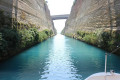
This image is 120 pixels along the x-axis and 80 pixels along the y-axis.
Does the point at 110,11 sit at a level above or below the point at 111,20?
above

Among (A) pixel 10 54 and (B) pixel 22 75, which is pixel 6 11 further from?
(B) pixel 22 75

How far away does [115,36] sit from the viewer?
39.3ft

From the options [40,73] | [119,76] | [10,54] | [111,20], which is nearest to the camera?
[119,76]

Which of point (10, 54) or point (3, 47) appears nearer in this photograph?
point (3, 47)

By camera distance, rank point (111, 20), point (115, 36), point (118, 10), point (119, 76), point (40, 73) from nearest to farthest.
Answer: point (119, 76) < point (40, 73) < point (115, 36) < point (118, 10) < point (111, 20)

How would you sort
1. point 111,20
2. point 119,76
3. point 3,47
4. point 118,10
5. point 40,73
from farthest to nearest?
point 111,20
point 118,10
point 3,47
point 40,73
point 119,76

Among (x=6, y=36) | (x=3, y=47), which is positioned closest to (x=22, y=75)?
(x=3, y=47)

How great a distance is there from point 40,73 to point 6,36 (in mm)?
3812

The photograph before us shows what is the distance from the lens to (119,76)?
4023 millimetres

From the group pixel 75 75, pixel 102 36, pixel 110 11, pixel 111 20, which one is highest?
pixel 110 11

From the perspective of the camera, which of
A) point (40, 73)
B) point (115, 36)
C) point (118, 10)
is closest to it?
point (40, 73)

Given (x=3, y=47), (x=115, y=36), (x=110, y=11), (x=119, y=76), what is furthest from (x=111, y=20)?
(x=119, y=76)

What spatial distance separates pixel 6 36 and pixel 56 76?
4520mm

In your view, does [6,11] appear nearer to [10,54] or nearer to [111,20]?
[10,54]
